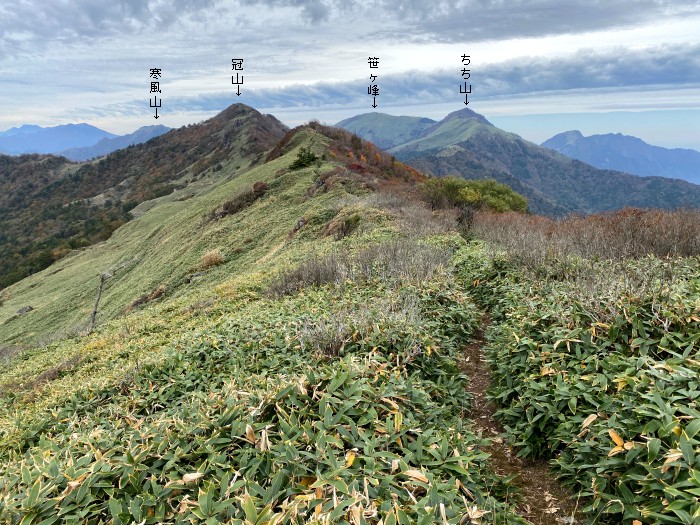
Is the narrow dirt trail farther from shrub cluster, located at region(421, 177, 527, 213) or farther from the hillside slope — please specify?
the hillside slope

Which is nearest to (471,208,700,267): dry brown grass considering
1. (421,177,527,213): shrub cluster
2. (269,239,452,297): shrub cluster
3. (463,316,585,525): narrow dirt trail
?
(269,239,452,297): shrub cluster

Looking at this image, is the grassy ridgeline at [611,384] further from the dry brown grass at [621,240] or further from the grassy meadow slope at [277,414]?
the dry brown grass at [621,240]

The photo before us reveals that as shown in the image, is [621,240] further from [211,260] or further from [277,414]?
[211,260]

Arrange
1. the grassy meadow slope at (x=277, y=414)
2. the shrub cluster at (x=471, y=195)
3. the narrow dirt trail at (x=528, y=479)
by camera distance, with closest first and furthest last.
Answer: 1. the grassy meadow slope at (x=277, y=414)
2. the narrow dirt trail at (x=528, y=479)
3. the shrub cluster at (x=471, y=195)

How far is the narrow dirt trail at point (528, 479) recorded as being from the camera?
13.1ft

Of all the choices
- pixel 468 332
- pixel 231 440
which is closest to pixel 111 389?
pixel 231 440

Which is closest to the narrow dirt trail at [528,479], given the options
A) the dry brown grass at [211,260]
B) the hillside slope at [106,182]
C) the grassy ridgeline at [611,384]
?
the grassy ridgeline at [611,384]

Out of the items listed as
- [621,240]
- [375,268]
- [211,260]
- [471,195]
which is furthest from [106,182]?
[621,240]

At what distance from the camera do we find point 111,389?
286 inches

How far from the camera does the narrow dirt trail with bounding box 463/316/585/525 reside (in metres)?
4.00

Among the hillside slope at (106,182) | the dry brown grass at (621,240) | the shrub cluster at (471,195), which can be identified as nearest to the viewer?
the dry brown grass at (621,240)

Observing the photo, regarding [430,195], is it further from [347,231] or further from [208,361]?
[208,361]

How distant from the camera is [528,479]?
14.8 feet

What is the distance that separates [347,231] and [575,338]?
48.9 ft
